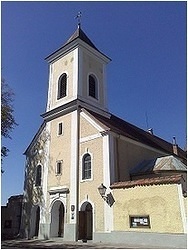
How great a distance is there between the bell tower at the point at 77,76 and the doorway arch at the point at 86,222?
25.6 feet

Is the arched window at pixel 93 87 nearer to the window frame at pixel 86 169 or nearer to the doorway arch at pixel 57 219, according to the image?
the window frame at pixel 86 169

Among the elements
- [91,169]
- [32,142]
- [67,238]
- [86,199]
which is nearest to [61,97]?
[32,142]

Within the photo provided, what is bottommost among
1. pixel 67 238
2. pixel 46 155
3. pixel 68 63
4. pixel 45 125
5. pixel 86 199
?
pixel 67 238

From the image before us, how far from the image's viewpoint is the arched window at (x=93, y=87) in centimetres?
2331

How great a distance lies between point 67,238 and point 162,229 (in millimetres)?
6902

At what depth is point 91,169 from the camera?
17609mm

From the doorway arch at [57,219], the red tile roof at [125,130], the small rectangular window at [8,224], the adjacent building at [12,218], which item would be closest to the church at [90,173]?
the doorway arch at [57,219]

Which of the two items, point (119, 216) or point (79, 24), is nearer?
point (119, 216)

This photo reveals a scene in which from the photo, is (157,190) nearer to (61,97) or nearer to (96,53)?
(61,97)

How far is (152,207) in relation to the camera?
13.6 meters

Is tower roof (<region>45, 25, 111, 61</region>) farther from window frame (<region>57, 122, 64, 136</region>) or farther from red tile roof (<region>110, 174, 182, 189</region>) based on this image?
red tile roof (<region>110, 174, 182, 189</region>)

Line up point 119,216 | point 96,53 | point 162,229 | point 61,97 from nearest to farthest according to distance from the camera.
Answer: point 162,229 < point 119,216 < point 61,97 < point 96,53

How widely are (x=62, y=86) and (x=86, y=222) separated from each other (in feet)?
38.5

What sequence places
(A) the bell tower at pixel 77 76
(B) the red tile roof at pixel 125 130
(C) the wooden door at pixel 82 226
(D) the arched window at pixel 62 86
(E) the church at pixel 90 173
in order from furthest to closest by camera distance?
1. (D) the arched window at pixel 62 86
2. (A) the bell tower at pixel 77 76
3. (B) the red tile roof at pixel 125 130
4. (C) the wooden door at pixel 82 226
5. (E) the church at pixel 90 173
